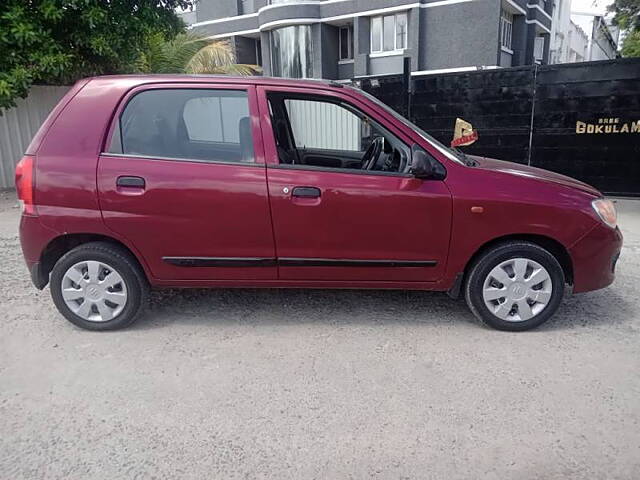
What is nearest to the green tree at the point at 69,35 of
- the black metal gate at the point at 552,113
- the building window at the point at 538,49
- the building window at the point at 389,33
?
the black metal gate at the point at 552,113

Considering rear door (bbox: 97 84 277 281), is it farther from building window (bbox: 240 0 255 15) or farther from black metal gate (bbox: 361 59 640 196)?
building window (bbox: 240 0 255 15)

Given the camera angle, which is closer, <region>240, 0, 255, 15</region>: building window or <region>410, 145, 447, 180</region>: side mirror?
<region>410, 145, 447, 180</region>: side mirror

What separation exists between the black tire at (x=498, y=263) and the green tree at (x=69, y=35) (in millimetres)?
7272

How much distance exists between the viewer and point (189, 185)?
3463mm

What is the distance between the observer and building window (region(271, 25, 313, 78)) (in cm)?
2211

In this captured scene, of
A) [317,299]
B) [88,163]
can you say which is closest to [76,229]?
[88,163]

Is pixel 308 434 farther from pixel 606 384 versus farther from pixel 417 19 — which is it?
pixel 417 19

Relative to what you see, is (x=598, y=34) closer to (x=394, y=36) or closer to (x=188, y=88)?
(x=394, y=36)

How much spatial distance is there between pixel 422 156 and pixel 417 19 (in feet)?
60.4

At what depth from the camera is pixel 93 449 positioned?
8.07 ft

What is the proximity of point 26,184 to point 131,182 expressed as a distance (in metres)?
0.76

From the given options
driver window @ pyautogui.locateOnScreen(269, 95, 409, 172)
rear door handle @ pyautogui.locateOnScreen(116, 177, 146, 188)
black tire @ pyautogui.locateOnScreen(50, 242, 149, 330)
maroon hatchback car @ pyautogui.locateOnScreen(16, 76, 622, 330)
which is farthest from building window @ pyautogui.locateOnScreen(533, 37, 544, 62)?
black tire @ pyautogui.locateOnScreen(50, 242, 149, 330)

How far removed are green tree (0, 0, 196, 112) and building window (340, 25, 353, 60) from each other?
573 inches

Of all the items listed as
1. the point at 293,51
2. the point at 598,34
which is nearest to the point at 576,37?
the point at 598,34
